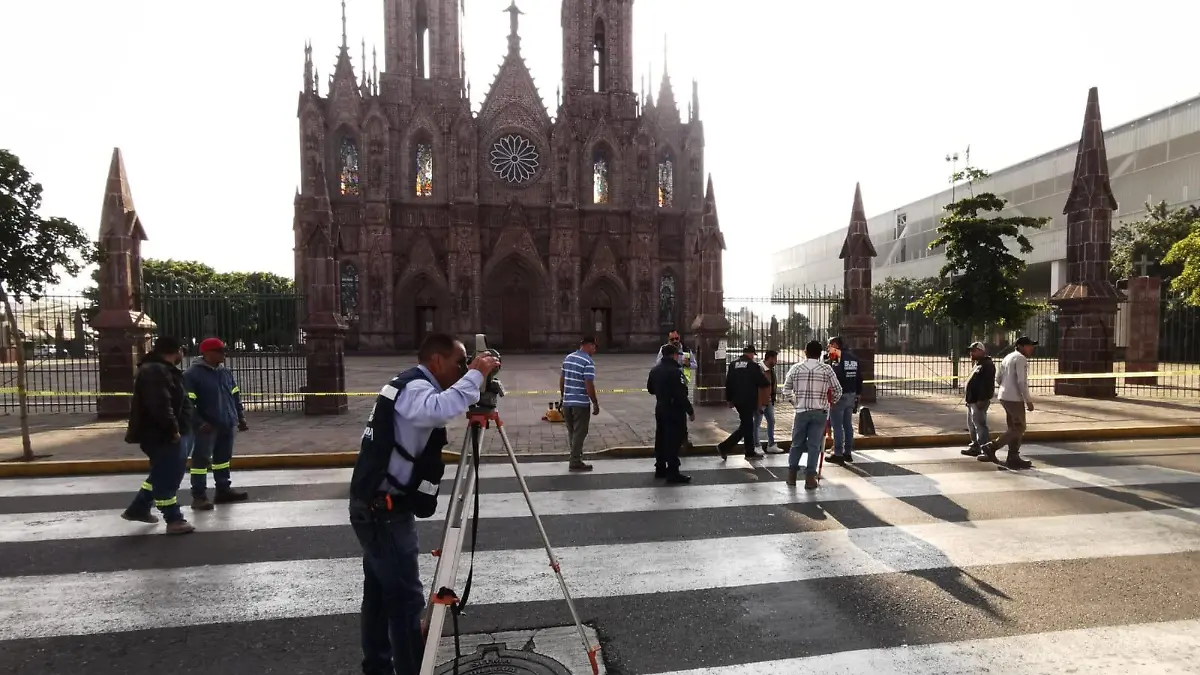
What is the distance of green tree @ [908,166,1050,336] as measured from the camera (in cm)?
1570

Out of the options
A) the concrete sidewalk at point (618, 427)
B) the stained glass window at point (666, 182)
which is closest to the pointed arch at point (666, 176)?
the stained glass window at point (666, 182)

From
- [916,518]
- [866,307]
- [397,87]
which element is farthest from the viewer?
[397,87]

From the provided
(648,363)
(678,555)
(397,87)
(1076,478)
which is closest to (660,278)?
(648,363)

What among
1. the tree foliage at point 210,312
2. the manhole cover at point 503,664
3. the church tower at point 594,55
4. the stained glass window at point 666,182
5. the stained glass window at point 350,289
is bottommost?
the manhole cover at point 503,664

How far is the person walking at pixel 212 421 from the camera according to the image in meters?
6.36

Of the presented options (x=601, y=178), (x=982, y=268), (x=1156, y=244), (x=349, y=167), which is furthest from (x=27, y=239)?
(x=1156, y=244)

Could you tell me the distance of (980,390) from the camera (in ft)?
27.9

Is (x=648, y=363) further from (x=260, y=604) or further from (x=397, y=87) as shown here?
(x=260, y=604)

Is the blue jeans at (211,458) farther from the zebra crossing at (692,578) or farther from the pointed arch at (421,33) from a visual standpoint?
the pointed arch at (421,33)

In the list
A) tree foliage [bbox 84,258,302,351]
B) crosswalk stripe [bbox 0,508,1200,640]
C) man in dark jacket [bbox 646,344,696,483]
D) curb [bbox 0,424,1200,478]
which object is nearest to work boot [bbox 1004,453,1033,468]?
curb [bbox 0,424,1200,478]

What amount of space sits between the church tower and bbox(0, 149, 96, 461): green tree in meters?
31.1

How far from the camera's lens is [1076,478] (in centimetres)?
734

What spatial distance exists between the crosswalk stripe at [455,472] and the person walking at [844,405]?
30 centimetres

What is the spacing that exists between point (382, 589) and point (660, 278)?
37.5 meters
